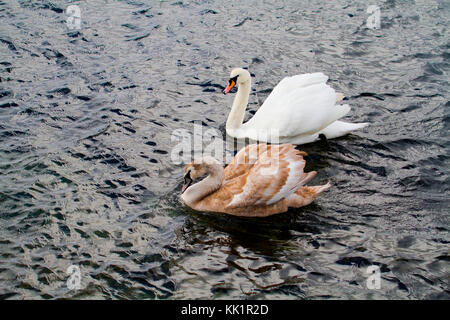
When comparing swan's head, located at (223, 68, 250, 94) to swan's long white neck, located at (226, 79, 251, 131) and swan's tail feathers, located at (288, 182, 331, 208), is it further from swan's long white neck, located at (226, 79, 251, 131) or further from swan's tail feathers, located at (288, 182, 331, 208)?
swan's tail feathers, located at (288, 182, 331, 208)

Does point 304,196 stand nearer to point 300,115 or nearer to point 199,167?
point 199,167

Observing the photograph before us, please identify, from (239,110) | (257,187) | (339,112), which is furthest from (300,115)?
(257,187)

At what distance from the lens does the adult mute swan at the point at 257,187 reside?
7.23 meters

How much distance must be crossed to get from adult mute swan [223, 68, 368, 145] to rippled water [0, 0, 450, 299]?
31cm

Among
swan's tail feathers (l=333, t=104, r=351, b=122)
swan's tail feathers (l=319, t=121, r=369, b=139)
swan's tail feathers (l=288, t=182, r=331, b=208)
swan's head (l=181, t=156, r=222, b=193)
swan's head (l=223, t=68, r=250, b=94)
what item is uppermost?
swan's head (l=223, t=68, r=250, b=94)

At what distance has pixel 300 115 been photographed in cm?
884

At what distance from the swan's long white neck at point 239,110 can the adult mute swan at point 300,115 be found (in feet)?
0.56

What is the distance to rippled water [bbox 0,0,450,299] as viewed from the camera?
6.32m

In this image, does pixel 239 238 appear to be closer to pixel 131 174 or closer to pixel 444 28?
pixel 131 174

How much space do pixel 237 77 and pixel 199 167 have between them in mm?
2665

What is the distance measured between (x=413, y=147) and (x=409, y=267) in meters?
3.02


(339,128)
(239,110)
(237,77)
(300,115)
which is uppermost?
(237,77)

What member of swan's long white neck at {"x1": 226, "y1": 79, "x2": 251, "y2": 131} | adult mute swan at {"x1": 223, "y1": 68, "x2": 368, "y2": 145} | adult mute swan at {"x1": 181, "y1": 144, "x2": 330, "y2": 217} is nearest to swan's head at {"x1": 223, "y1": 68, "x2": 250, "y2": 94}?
swan's long white neck at {"x1": 226, "y1": 79, "x2": 251, "y2": 131}

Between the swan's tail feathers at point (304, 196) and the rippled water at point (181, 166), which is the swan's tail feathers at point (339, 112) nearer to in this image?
the rippled water at point (181, 166)
